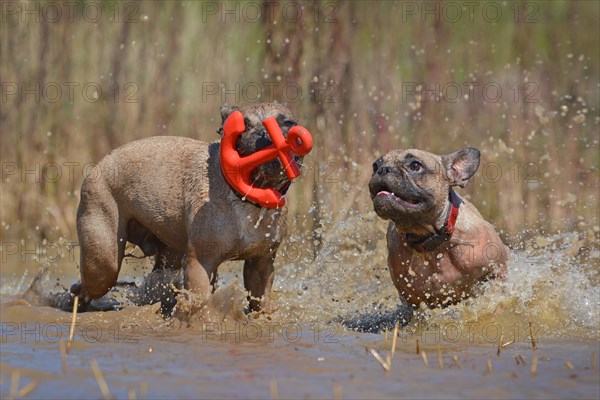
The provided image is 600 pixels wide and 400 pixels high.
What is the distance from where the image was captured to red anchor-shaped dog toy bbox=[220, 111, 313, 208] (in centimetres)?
737

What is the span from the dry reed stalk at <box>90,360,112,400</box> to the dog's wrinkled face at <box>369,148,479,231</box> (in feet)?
7.49

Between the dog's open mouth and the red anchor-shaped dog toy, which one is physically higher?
the red anchor-shaped dog toy

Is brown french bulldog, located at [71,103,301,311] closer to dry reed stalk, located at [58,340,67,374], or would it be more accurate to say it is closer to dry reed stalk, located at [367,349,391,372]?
dry reed stalk, located at [58,340,67,374]

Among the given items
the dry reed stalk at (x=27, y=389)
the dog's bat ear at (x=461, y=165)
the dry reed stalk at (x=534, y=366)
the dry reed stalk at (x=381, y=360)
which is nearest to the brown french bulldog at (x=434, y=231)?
the dog's bat ear at (x=461, y=165)

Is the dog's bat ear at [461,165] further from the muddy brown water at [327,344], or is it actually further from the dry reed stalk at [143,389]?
the dry reed stalk at [143,389]

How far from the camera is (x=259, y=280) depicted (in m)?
8.14

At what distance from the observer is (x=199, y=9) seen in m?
12.2

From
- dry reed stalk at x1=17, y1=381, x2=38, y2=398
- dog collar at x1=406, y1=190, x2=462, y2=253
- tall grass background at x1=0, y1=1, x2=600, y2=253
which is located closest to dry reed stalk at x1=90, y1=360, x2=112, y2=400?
dry reed stalk at x1=17, y1=381, x2=38, y2=398

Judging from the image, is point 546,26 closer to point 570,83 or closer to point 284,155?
point 570,83

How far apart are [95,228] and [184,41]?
14.2ft

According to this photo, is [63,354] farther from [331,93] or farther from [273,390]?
[331,93]

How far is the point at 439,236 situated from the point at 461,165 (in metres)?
0.56

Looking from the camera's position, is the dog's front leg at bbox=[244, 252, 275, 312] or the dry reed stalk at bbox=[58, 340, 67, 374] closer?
the dry reed stalk at bbox=[58, 340, 67, 374]

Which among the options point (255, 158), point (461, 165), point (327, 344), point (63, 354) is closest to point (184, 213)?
point (255, 158)
